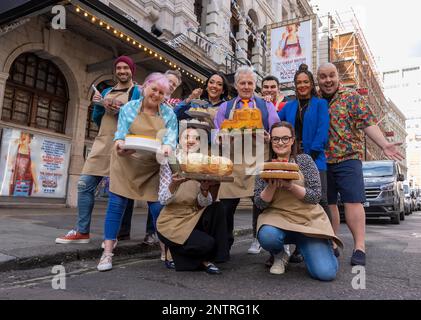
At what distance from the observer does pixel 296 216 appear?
115 inches

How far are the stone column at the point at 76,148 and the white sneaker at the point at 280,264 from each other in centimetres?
768

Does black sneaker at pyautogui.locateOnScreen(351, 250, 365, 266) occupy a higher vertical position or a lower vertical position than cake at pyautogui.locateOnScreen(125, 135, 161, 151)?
lower

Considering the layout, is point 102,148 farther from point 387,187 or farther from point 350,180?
point 387,187

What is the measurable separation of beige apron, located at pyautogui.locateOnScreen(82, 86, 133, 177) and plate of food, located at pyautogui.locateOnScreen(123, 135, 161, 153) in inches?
42.4

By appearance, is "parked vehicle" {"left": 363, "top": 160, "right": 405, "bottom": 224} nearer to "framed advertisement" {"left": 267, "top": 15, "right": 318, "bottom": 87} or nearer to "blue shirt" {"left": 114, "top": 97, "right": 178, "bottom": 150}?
"framed advertisement" {"left": 267, "top": 15, "right": 318, "bottom": 87}

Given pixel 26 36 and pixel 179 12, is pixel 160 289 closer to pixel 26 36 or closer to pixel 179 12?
pixel 26 36

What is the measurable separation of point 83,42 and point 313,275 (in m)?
9.42

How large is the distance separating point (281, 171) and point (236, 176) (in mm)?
934

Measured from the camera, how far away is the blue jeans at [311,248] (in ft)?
9.01

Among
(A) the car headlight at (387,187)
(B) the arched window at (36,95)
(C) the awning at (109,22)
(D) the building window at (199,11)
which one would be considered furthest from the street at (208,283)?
(D) the building window at (199,11)

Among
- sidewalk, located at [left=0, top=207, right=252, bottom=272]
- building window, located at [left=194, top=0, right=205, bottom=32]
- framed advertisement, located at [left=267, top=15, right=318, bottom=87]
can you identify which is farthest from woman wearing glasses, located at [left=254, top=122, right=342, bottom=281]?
framed advertisement, located at [left=267, top=15, right=318, bottom=87]

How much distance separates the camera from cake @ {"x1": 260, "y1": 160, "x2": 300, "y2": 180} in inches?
103

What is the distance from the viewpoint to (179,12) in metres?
13.0
